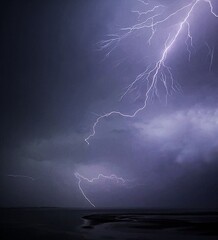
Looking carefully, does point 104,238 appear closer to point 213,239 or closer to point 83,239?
point 83,239

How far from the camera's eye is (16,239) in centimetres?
1644

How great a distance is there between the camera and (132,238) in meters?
17.2

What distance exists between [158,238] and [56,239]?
5.64m

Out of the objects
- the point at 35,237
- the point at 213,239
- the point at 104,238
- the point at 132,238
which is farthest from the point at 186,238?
the point at 35,237

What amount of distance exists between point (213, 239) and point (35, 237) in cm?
982

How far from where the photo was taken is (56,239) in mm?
16797

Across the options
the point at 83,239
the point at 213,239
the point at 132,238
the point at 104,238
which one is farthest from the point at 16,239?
the point at 213,239

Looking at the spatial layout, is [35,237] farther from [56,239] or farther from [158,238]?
[158,238]

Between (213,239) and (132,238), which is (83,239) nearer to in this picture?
(132,238)

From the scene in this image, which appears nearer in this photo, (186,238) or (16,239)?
(16,239)

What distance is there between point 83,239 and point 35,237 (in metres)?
2.89

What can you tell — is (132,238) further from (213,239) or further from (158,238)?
(213,239)

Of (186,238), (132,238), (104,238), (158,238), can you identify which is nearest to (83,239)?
(104,238)

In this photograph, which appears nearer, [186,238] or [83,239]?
[83,239]
